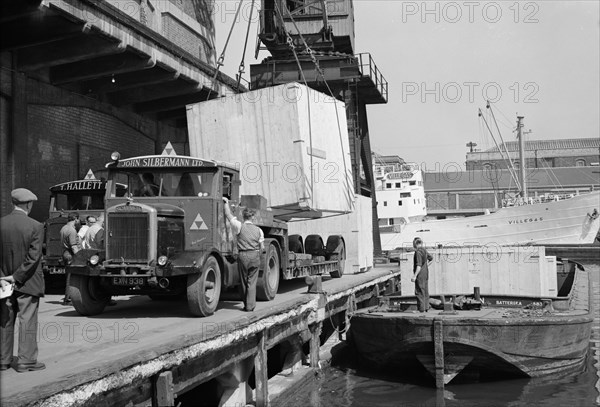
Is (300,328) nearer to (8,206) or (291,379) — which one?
(291,379)

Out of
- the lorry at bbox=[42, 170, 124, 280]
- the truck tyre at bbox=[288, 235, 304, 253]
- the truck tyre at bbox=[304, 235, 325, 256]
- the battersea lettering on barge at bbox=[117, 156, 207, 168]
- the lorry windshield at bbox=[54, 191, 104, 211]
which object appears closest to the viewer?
the battersea lettering on barge at bbox=[117, 156, 207, 168]

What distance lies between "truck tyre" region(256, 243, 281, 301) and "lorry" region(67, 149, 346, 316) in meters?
0.02

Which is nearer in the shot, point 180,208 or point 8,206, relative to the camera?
point 180,208

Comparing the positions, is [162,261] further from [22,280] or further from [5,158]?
[5,158]

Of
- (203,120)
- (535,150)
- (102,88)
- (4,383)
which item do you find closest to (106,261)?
(4,383)

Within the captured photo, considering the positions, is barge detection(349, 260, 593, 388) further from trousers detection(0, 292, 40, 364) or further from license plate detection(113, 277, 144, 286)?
trousers detection(0, 292, 40, 364)

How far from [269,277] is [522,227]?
42129mm

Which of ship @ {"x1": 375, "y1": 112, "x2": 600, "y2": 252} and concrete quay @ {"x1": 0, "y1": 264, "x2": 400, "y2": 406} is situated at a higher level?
ship @ {"x1": 375, "y1": 112, "x2": 600, "y2": 252}

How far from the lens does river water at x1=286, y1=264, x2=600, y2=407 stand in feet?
32.9

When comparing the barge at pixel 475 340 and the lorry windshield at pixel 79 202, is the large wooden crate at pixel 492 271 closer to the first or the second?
the barge at pixel 475 340

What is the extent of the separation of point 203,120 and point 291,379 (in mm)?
5673

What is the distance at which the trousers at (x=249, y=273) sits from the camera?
9062mm

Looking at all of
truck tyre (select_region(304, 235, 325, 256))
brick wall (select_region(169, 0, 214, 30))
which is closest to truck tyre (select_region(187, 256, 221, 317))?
truck tyre (select_region(304, 235, 325, 256))

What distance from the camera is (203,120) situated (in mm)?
12875
